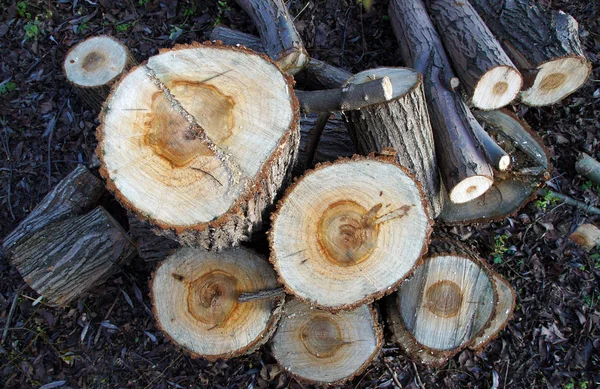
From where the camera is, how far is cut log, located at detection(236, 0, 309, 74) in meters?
2.96

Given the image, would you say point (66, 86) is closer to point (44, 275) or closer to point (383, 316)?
point (44, 275)

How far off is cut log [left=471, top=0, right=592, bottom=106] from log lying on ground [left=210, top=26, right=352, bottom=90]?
1.14 meters

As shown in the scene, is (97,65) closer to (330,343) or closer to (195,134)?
(195,134)

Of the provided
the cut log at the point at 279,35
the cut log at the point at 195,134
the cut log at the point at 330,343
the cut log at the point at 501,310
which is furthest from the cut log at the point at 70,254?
the cut log at the point at 501,310

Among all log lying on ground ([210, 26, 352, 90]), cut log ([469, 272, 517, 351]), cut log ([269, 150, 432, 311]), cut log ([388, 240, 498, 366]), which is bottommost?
cut log ([469, 272, 517, 351])

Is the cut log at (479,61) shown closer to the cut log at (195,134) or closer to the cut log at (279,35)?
the cut log at (279,35)

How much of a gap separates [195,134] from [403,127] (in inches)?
46.8

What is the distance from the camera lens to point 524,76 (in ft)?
9.70

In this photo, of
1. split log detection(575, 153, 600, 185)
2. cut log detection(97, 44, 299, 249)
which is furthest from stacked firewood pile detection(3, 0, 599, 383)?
split log detection(575, 153, 600, 185)

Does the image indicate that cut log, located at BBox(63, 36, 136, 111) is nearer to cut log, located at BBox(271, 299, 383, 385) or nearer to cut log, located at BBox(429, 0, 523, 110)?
cut log, located at BBox(271, 299, 383, 385)

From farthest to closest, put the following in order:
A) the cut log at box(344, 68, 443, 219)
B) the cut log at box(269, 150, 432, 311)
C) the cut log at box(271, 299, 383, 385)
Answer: the cut log at box(271, 299, 383, 385)
the cut log at box(344, 68, 443, 219)
the cut log at box(269, 150, 432, 311)

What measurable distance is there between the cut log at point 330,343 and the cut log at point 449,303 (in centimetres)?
25

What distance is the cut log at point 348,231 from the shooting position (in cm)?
214

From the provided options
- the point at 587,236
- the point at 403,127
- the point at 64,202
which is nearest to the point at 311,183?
the point at 403,127
